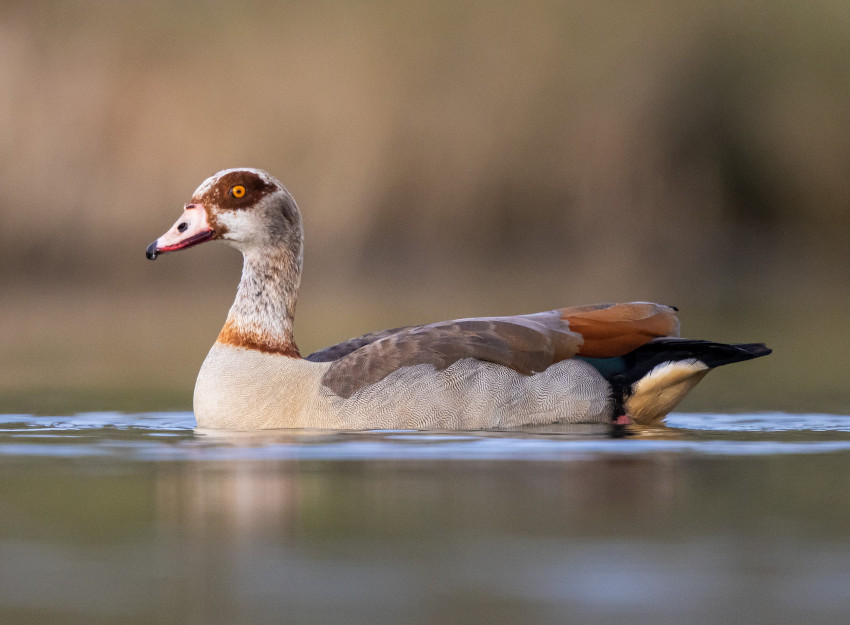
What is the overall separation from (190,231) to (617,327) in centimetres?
288

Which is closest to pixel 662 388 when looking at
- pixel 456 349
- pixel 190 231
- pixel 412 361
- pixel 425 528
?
pixel 456 349

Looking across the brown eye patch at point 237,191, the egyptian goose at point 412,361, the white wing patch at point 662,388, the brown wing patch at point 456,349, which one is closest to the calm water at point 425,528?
the egyptian goose at point 412,361

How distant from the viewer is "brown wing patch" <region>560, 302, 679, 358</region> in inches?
385

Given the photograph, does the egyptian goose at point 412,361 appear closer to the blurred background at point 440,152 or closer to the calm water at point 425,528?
the calm water at point 425,528

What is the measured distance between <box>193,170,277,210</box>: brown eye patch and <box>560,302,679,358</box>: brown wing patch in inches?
87.7

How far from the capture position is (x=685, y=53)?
5281cm

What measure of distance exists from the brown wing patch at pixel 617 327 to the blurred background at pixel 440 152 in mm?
8042

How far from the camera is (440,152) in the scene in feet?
145

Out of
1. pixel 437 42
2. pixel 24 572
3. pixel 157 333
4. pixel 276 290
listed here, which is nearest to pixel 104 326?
pixel 157 333

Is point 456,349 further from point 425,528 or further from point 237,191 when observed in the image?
point 425,528

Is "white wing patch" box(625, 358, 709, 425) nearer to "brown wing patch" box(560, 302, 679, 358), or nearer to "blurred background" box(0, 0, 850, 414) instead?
"brown wing patch" box(560, 302, 679, 358)

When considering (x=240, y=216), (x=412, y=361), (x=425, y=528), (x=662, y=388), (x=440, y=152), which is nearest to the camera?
(x=425, y=528)

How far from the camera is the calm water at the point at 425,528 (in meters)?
5.05

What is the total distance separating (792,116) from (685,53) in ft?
16.3
